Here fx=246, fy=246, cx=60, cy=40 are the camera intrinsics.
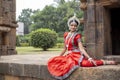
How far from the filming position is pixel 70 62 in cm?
385

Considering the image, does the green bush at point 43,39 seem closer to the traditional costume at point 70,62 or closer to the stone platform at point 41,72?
the stone platform at point 41,72

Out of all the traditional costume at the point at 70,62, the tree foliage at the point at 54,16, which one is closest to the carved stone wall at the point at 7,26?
the traditional costume at the point at 70,62

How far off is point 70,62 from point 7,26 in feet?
21.9

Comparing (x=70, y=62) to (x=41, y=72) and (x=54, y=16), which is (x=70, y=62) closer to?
(x=41, y=72)

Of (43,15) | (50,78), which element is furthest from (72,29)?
(43,15)

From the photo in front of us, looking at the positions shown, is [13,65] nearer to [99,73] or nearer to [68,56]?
[68,56]

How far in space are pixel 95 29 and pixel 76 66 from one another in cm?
176

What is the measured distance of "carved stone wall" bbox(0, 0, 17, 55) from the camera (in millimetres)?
9766

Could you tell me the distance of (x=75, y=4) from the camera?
4534cm

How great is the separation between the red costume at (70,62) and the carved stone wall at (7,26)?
573 cm

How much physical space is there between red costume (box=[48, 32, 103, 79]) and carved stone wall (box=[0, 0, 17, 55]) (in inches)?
226

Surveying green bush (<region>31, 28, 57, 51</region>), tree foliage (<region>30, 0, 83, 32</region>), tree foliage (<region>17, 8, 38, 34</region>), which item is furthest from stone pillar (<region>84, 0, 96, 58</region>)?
tree foliage (<region>17, 8, 38, 34</region>)

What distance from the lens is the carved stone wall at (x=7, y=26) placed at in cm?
977

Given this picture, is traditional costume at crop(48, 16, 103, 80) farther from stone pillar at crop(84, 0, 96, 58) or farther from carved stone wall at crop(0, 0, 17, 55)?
carved stone wall at crop(0, 0, 17, 55)
